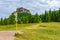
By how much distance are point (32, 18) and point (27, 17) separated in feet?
5.33

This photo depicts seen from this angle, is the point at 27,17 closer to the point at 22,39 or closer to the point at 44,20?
the point at 44,20

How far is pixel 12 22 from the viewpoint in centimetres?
5069

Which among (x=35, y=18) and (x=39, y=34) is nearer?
(x=39, y=34)

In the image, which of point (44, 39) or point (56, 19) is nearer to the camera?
point (44, 39)

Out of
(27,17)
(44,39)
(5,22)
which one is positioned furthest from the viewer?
(27,17)

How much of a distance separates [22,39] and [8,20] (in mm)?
29856

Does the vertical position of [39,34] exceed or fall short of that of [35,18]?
it falls short

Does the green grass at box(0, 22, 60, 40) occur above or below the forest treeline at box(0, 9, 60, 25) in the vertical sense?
below

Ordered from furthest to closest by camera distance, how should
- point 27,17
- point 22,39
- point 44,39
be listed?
point 27,17 → point 44,39 → point 22,39

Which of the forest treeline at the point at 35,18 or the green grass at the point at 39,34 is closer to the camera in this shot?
the green grass at the point at 39,34

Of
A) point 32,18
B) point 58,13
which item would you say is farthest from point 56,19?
point 32,18

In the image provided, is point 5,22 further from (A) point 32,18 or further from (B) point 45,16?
(B) point 45,16

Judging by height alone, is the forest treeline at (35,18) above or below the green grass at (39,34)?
above

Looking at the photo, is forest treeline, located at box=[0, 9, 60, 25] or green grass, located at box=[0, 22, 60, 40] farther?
forest treeline, located at box=[0, 9, 60, 25]
